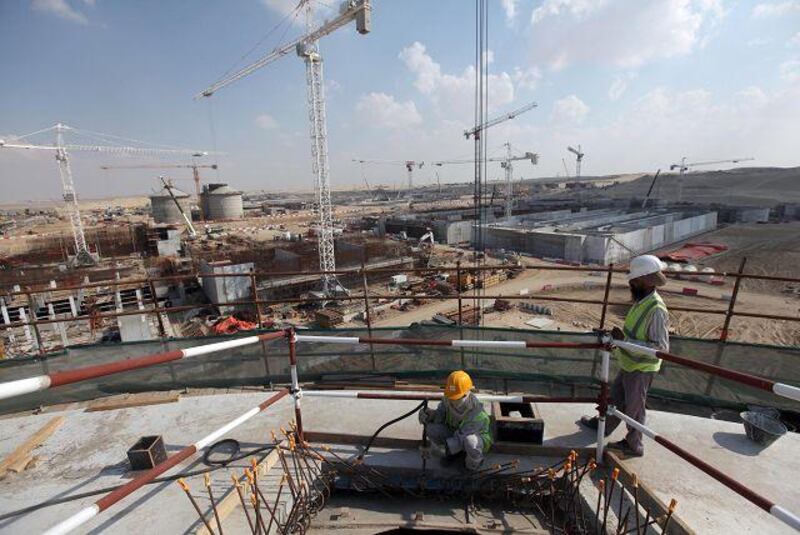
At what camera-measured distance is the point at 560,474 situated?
315 cm

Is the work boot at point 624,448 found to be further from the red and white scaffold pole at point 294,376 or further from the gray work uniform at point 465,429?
the red and white scaffold pole at point 294,376

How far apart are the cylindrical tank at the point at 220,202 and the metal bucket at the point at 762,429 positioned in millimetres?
90538

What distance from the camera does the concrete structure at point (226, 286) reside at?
23.5 meters

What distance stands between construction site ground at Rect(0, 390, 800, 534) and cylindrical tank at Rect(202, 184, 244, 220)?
285ft

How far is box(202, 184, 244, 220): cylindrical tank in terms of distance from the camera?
3282 inches

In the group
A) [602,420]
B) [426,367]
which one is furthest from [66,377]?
[426,367]

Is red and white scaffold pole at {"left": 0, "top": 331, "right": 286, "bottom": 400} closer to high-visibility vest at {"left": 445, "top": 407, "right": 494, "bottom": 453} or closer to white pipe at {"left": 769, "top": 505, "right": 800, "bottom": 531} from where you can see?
high-visibility vest at {"left": 445, "top": 407, "right": 494, "bottom": 453}

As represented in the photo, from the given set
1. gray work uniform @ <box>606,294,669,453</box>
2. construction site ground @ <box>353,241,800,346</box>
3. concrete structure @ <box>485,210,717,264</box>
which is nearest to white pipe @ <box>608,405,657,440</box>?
gray work uniform @ <box>606,294,669,453</box>

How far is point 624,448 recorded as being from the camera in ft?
10.9

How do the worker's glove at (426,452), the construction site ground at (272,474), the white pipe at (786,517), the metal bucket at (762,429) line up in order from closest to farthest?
1. the white pipe at (786,517)
2. the construction site ground at (272,474)
3. the worker's glove at (426,452)
4. the metal bucket at (762,429)

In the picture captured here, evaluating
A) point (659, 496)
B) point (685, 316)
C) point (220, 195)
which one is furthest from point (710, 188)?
point (659, 496)

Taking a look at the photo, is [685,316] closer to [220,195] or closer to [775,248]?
[775,248]

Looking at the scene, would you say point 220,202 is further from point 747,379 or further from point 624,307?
point 747,379

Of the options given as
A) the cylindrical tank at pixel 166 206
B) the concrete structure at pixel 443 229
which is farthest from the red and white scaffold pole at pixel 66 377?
the cylindrical tank at pixel 166 206
